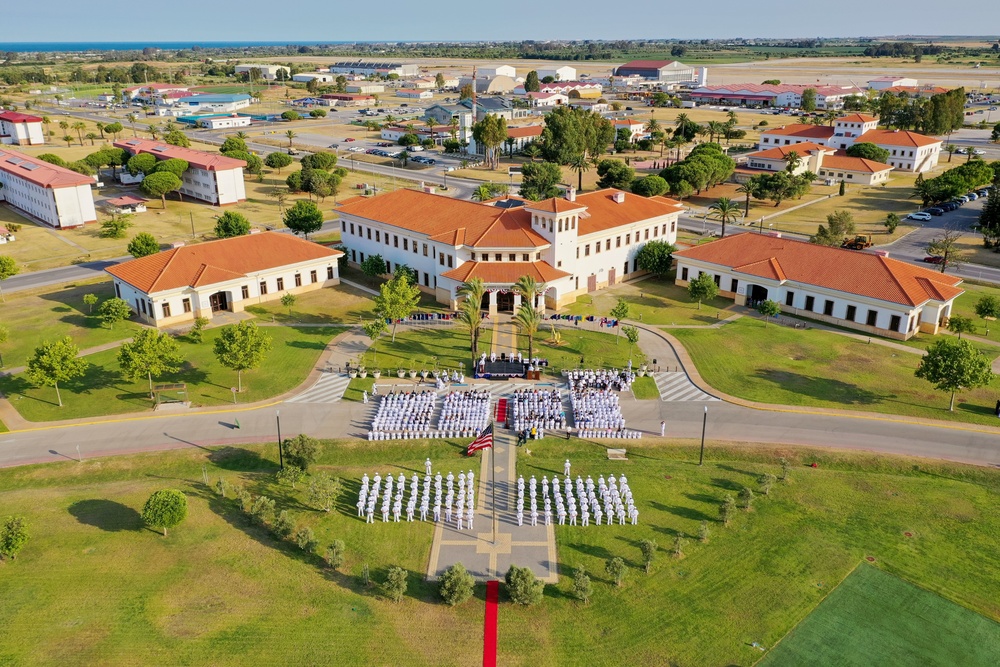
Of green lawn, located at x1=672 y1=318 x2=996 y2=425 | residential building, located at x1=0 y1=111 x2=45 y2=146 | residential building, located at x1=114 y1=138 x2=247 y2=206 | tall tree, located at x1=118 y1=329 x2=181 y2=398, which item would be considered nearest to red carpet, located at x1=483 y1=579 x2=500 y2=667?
green lawn, located at x1=672 y1=318 x2=996 y2=425

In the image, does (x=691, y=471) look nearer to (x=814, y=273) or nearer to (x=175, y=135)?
(x=814, y=273)

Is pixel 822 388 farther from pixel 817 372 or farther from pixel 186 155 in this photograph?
pixel 186 155

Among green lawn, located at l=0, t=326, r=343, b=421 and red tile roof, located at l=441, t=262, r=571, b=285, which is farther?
red tile roof, located at l=441, t=262, r=571, b=285

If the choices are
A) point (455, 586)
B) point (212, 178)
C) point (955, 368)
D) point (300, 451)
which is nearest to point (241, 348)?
point (300, 451)

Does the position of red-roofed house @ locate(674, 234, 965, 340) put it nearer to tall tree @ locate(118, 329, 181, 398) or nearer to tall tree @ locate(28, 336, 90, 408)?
tall tree @ locate(118, 329, 181, 398)

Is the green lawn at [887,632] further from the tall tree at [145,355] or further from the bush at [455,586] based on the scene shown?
the tall tree at [145,355]

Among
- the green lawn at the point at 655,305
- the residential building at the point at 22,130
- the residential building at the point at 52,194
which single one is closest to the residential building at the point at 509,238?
the green lawn at the point at 655,305

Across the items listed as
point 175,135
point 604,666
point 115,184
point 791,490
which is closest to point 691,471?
point 791,490
